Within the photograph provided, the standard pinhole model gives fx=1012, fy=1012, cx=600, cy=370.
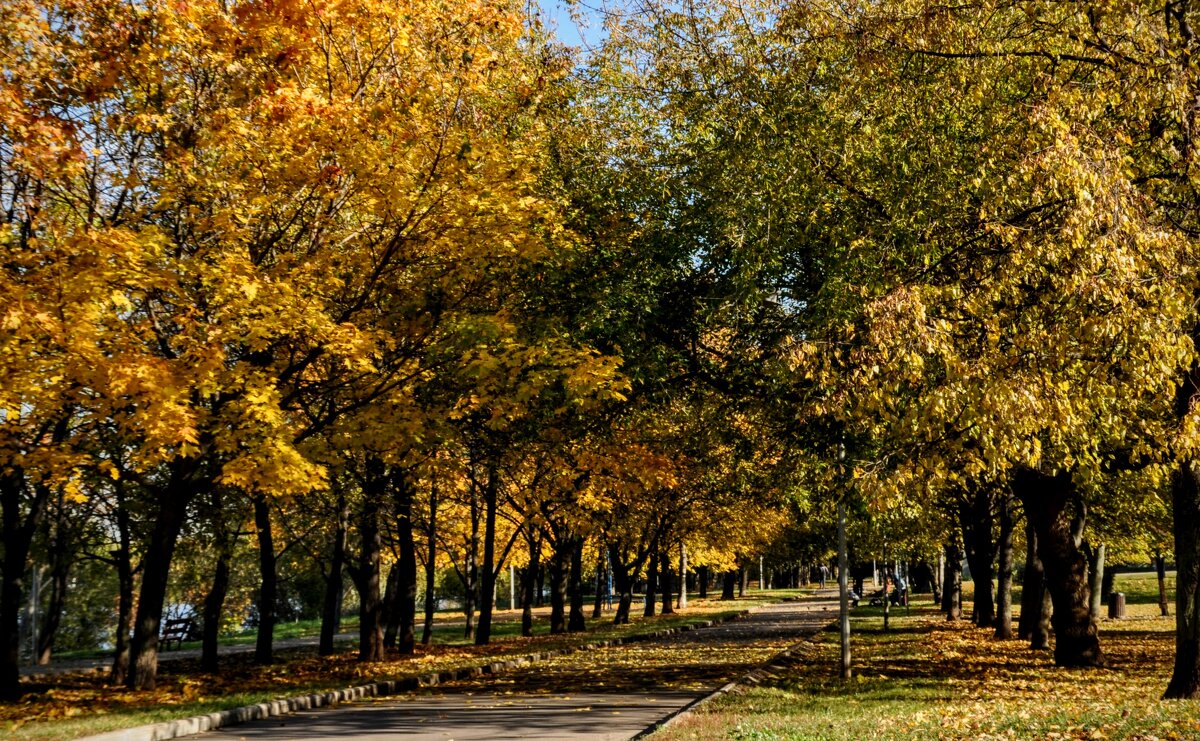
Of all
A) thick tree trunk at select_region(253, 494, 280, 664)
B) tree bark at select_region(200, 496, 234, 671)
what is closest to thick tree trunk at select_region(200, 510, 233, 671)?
tree bark at select_region(200, 496, 234, 671)

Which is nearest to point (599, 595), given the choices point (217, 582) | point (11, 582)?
point (217, 582)

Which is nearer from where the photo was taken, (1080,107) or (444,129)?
(1080,107)

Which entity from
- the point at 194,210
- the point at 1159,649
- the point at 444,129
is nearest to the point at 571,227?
the point at 444,129

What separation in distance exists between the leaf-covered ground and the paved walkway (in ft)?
3.42

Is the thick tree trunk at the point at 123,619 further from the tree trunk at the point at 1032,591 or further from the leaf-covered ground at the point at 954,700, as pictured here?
the tree trunk at the point at 1032,591

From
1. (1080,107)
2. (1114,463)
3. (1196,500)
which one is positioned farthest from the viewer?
(1114,463)

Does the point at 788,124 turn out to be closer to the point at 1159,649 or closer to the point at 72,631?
the point at 1159,649

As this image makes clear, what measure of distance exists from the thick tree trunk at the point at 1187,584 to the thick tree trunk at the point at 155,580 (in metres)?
14.5

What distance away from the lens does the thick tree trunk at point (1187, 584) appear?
12.2 m

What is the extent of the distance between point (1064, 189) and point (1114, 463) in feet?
29.2

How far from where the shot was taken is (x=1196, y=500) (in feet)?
41.2

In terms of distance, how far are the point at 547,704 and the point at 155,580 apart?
6.90 metres

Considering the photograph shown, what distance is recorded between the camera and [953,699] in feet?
45.1

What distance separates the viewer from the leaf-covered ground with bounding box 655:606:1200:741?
1025 centimetres
